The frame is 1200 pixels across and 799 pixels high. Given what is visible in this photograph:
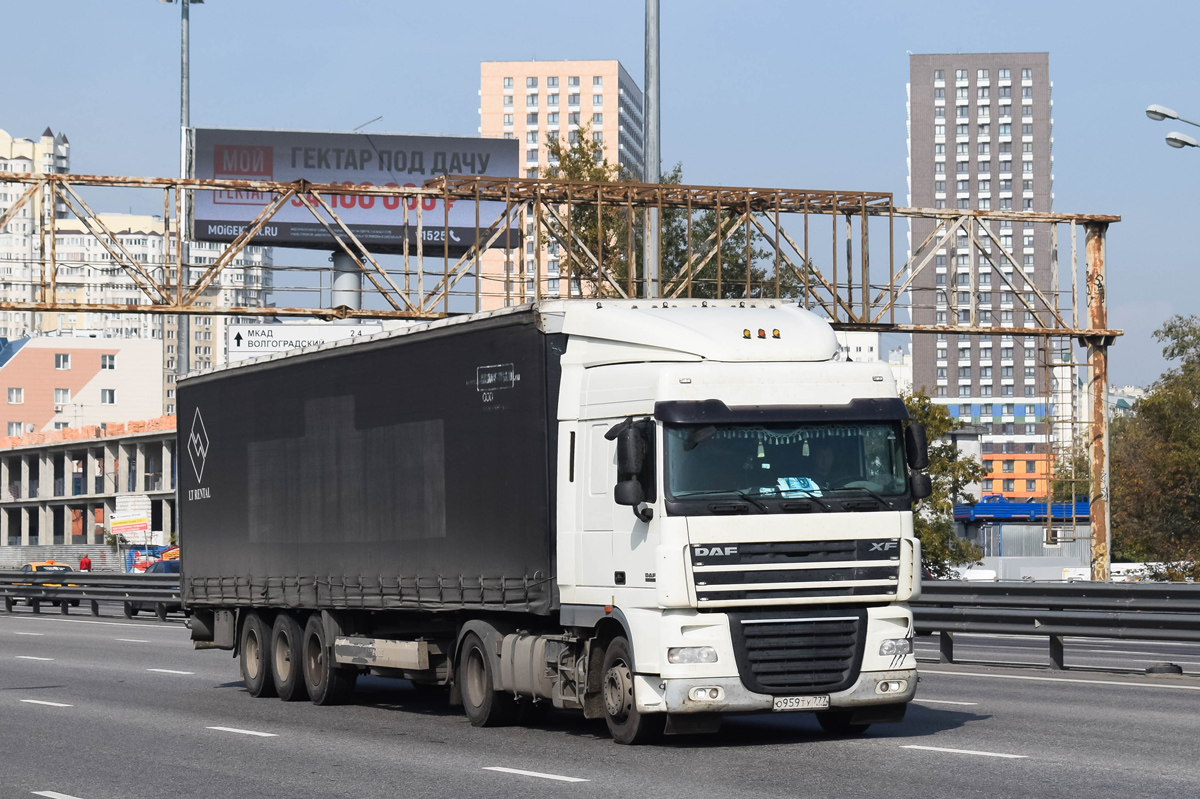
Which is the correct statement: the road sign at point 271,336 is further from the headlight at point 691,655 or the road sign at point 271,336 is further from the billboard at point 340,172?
the headlight at point 691,655

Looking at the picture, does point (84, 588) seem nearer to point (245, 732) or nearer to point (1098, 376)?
point (1098, 376)

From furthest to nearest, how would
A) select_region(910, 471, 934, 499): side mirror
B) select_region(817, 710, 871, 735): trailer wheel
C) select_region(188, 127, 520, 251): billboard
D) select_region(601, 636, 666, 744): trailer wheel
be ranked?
select_region(188, 127, 520, 251): billboard < select_region(817, 710, 871, 735): trailer wheel < select_region(910, 471, 934, 499): side mirror < select_region(601, 636, 666, 744): trailer wheel

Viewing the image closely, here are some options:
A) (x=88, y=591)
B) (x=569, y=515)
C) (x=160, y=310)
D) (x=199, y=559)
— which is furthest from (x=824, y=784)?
(x=88, y=591)

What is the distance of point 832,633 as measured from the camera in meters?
12.2

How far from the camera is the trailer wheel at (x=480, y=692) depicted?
14031 mm

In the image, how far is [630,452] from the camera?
12.1m

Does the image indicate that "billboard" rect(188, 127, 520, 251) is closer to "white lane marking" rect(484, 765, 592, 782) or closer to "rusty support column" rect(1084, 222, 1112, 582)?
"rusty support column" rect(1084, 222, 1112, 582)

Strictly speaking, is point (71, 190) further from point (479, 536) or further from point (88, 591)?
point (479, 536)

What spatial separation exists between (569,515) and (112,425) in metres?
104

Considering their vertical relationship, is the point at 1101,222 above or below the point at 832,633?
above

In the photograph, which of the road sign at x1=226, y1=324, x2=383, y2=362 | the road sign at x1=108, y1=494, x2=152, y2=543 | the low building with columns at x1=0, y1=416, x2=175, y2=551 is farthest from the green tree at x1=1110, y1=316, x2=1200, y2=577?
the low building with columns at x1=0, y1=416, x2=175, y2=551

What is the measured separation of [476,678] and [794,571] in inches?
138

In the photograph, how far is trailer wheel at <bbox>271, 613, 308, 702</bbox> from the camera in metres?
17.3

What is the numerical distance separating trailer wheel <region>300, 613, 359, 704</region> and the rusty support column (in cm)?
2079
